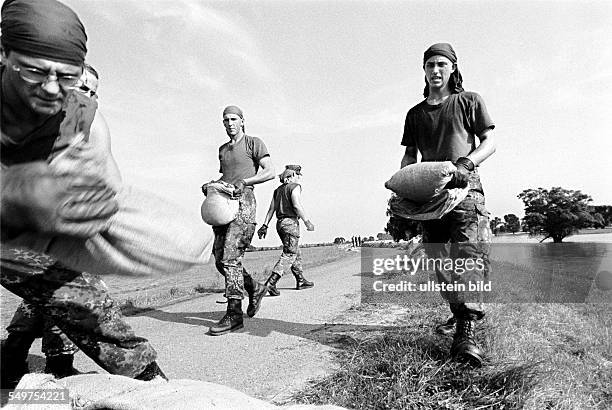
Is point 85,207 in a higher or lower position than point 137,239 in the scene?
higher

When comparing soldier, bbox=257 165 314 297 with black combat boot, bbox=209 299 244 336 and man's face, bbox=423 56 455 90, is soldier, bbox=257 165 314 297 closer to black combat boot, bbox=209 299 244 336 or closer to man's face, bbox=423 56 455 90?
black combat boot, bbox=209 299 244 336

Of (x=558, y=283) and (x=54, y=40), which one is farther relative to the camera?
(x=558, y=283)

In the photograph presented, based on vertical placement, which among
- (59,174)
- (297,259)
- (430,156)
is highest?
(430,156)

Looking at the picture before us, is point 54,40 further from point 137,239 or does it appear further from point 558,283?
point 558,283

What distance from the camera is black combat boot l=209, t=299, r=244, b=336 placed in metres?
4.40

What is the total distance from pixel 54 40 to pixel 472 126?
3.07 metres

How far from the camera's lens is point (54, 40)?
1.60 metres

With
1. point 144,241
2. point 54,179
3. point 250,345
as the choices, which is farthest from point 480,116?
point 54,179

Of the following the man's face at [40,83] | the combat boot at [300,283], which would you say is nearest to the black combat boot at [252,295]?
the combat boot at [300,283]

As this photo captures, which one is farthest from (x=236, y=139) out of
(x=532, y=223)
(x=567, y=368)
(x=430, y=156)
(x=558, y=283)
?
(x=532, y=223)

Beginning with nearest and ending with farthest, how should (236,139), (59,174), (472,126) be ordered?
(59,174), (472,126), (236,139)

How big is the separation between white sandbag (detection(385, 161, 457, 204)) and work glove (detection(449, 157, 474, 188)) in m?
0.07

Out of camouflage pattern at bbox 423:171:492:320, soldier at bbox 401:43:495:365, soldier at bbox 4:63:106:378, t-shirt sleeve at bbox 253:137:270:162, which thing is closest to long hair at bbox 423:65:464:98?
soldier at bbox 401:43:495:365

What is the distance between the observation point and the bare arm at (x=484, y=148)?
3.44 metres
